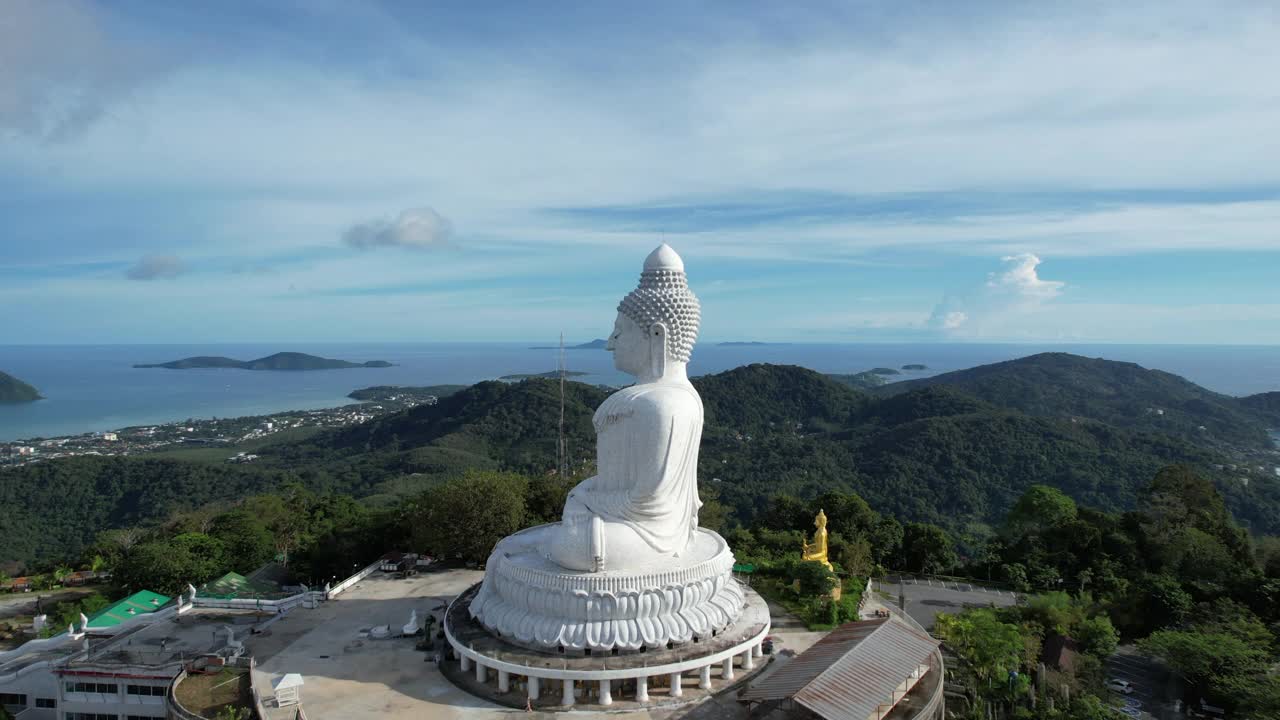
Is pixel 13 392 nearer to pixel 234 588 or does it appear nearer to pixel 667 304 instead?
pixel 234 588

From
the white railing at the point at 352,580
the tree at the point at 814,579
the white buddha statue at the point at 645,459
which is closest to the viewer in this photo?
the white buddha statue at the point at 645,459

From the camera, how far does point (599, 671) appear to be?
15.4m

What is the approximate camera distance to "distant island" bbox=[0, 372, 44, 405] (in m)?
169

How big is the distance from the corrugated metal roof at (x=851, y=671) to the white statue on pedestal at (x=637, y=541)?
7.05 ft

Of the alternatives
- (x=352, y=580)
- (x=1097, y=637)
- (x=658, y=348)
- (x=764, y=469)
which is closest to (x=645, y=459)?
(x=658, y=348)

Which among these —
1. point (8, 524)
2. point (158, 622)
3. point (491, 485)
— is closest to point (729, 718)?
point (491, 485)

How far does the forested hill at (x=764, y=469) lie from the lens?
56.1 meters

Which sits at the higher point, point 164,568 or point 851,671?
point 851,671

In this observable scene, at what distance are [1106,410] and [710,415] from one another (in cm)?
5482

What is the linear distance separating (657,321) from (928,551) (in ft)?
55.4

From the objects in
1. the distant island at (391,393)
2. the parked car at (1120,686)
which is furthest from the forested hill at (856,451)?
the distant island at (391,393)

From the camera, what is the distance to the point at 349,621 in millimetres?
21062

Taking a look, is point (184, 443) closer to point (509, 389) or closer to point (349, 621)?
point (509, 389)

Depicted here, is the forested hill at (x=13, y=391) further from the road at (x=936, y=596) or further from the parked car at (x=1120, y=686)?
the parked car at (x=1120, y=686)
